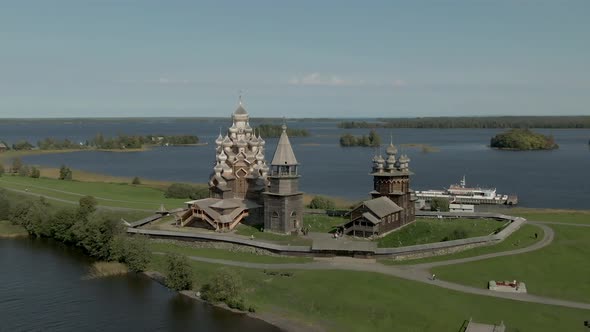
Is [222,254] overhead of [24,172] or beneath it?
beneath

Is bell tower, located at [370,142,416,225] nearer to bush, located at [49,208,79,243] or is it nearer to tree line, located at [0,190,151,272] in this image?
tree line, located at [0,190,151,272]

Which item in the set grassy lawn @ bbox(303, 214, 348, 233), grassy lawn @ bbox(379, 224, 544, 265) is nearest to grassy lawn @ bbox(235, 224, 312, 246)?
grassy lawn @ bbox(303, 214, 348, 233)

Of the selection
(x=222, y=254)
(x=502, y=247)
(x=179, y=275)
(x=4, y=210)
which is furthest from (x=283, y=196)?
(x=4, y=210)

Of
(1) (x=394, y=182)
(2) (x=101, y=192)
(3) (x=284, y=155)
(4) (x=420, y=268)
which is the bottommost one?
(4) (x=420, y=268)

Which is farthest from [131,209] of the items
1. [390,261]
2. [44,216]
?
[390,261]

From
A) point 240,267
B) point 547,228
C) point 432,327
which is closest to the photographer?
point 432,327

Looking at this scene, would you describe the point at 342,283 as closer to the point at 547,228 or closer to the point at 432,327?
the point at 432,327

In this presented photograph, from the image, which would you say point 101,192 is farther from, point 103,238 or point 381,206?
point 381,206
